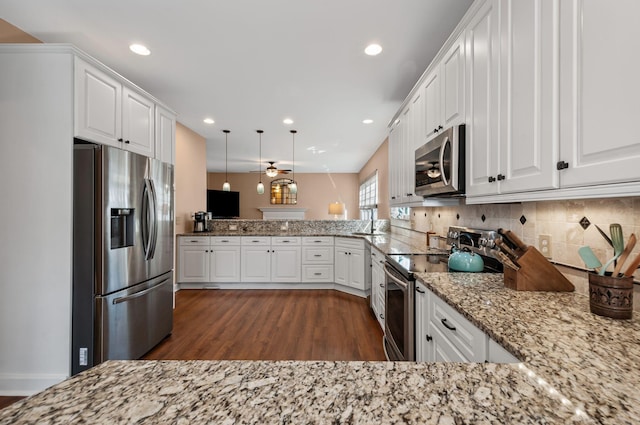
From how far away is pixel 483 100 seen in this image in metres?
1.54

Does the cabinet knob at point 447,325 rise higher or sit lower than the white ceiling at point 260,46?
lower

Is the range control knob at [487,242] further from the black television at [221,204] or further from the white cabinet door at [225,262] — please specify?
the black television at [221,204]

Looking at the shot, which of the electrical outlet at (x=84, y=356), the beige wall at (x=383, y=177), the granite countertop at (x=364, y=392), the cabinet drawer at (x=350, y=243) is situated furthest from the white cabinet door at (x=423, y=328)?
the beige wall at (x=383, y=177)

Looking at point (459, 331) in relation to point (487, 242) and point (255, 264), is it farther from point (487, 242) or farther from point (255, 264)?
point (255, 264)

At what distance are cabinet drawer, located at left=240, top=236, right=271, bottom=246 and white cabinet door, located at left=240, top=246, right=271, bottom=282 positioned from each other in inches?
2.6

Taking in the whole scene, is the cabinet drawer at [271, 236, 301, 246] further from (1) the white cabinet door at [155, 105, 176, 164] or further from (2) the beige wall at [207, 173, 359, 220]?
(2) the beige wall at [207, 173, 359, 220]

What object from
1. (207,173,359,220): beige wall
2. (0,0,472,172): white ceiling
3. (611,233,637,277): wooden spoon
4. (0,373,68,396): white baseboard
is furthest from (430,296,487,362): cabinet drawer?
(207,173,359,220): beige wall

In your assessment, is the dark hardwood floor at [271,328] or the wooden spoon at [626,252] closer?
the wooden spoon at [626,252]

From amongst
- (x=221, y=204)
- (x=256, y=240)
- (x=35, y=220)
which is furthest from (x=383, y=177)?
(x=221, y=204)

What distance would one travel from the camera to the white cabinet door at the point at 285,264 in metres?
4.57

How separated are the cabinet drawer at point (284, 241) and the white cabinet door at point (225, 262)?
23.6 inches

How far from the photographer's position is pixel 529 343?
84cm

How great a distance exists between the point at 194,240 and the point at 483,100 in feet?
14.2

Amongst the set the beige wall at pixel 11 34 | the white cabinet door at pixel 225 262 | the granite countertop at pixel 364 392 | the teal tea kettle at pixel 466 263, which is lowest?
the white cabinet door at pixel 225 262
